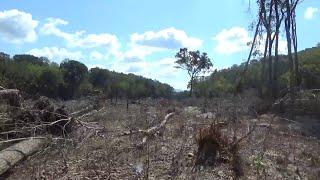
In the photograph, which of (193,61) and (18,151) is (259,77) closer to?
(193,61)

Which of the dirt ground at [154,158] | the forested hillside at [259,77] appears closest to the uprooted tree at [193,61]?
the forested hillside at [259,77]

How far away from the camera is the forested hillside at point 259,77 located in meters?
30.4

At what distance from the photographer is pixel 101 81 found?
263ft

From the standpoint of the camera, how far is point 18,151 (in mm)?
11023

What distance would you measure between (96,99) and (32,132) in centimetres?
1101

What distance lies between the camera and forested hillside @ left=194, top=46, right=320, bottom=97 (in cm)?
3036

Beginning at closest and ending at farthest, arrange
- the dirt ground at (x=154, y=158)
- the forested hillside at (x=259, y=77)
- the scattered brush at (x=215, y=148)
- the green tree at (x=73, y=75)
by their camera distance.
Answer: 1. the dirt ground at (x=154, y=158)
2. the scattered brush at (x=215, y=148)
3. the forested hillside at (x=259, y=77)
4. the green tree at (x=73, y=75)

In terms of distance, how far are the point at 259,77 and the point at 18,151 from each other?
138 feet

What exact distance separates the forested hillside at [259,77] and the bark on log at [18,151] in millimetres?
13558

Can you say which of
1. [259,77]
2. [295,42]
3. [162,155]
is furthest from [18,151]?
[259,77]

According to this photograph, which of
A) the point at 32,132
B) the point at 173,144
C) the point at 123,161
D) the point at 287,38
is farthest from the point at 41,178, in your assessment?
the point at 287,38

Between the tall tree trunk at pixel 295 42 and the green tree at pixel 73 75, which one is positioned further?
the green tree at pixel 73 75

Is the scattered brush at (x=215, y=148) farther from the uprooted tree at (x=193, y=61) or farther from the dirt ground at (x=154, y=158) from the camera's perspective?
the uprooted tree at (x=193, y=61)

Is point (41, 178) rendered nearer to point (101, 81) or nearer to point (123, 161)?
point (123, 161)
